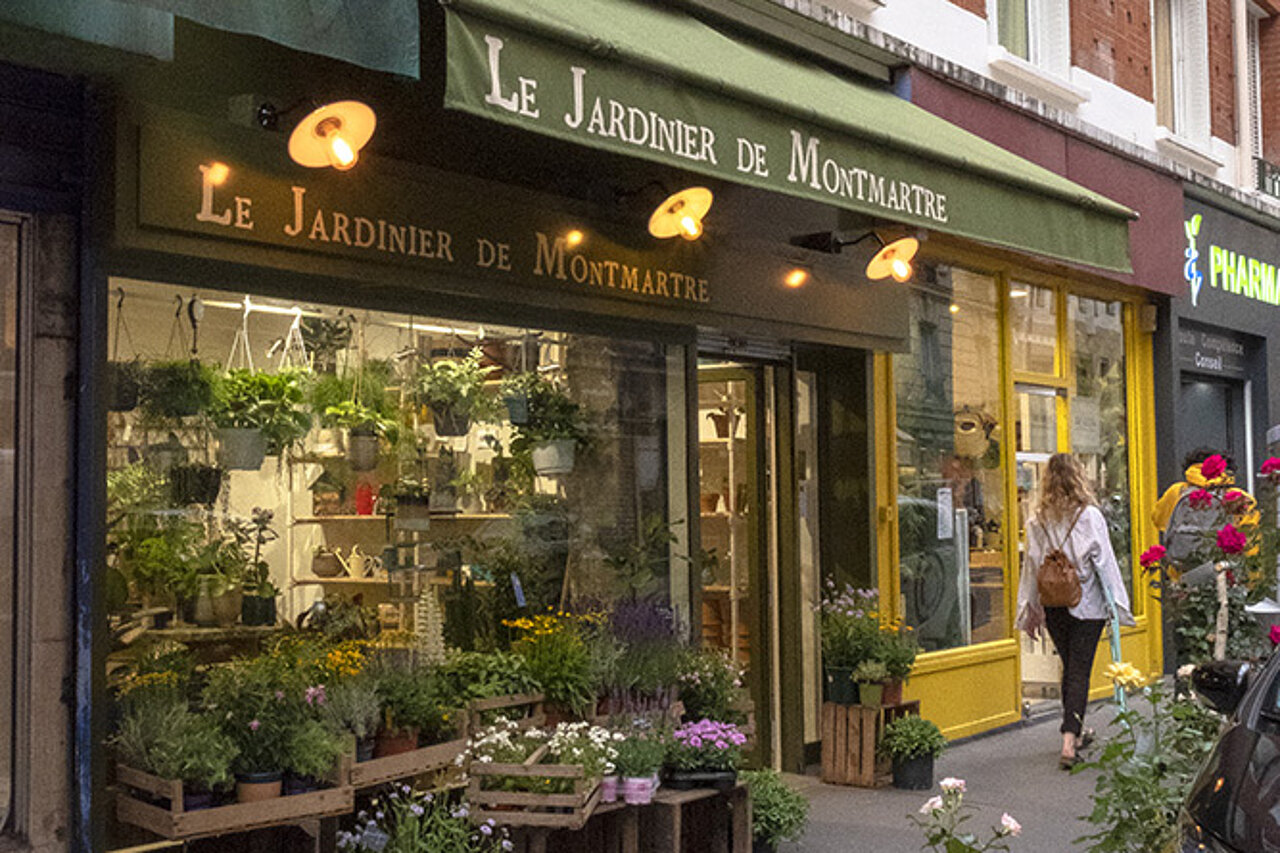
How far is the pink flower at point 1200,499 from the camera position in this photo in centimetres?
759

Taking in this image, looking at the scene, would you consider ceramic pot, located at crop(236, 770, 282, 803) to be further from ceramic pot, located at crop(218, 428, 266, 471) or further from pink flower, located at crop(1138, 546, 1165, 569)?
pink flower, located at crop(1138, 546, 1165, 569)

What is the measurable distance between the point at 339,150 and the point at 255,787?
2.23 meters

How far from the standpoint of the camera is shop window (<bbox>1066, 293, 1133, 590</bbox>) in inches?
475

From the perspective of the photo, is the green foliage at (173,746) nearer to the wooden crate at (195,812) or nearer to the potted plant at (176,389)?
the wooden crate at (195,812)

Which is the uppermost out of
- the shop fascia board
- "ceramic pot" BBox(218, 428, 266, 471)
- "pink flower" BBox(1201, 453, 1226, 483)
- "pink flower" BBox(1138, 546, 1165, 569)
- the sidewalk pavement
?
the shop fascia board

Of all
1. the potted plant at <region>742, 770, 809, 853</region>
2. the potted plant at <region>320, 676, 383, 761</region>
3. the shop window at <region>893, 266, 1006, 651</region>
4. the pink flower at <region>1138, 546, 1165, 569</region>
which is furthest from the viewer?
the shop window at <region>893, 266, 1006, 651</region>

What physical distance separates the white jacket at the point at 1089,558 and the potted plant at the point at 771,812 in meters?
2.96

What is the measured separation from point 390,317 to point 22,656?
2.09 meters

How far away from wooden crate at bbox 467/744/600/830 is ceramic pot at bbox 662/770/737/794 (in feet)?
1.97

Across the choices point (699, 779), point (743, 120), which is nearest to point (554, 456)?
point (699, 779)

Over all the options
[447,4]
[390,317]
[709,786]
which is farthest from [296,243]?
[709,786]

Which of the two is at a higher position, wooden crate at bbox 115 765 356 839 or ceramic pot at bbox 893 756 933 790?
wooden crate at bbox 115 765 356 839

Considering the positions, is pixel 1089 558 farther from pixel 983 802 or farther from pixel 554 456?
pixel 554 456

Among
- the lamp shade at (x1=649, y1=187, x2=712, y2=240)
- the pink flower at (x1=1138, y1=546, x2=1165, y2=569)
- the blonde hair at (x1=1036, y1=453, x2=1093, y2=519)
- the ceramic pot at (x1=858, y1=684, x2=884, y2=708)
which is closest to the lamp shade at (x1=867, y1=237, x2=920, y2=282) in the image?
the lamp shade at (x1=649, y1=187, x2=712, y2=240)
